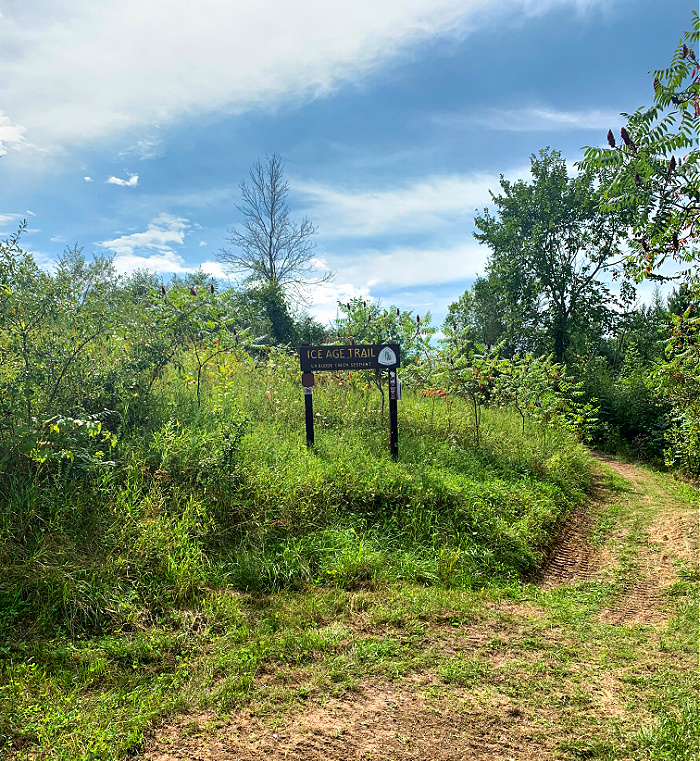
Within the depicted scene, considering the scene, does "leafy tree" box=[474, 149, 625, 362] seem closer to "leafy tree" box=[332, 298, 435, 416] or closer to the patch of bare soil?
"leafy tree" box=[332, 298, 435, 416]

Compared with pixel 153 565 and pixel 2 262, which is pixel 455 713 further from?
pixel 2 262

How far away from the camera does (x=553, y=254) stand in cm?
2056

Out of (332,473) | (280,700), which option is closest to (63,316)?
(332,473)

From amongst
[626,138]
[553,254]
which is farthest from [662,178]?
[553,254]

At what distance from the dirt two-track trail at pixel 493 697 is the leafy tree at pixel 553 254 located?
17271 mm

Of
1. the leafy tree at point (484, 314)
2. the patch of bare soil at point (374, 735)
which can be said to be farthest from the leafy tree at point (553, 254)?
the patch of bare soil at point (374, 735)

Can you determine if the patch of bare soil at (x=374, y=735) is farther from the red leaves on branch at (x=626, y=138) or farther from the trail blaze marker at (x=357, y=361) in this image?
the red leaves on branch at (x=626, y=138)

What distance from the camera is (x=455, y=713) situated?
2906 mm

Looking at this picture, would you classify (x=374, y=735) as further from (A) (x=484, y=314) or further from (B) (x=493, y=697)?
(A) (x=484, y=314)

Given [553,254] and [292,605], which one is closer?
[292,605]

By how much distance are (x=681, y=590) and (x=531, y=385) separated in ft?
18.0

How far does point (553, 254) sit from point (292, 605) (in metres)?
20.3

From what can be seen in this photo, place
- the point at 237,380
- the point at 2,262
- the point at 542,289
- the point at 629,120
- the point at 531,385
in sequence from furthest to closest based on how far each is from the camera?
the point at 542,289, the point at 531,385, the point at 237,380, the point at 2,262, the point at 629,120

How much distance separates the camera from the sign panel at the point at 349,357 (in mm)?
7117
